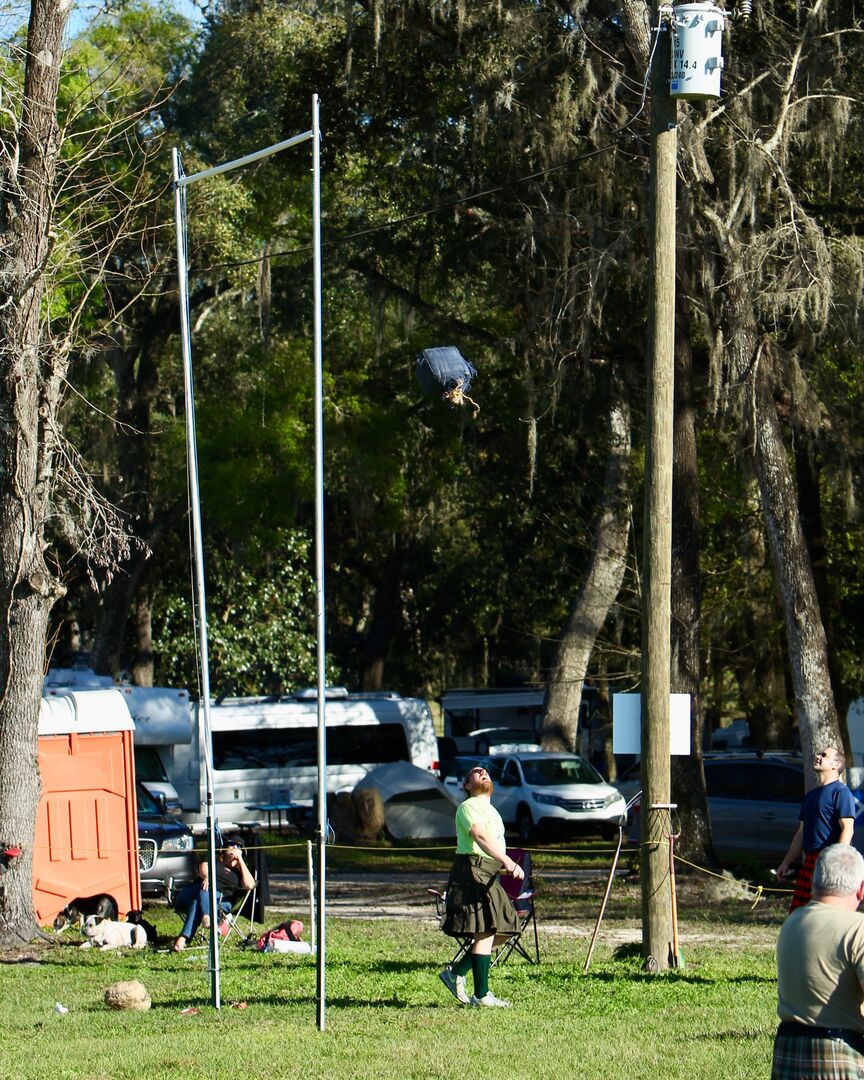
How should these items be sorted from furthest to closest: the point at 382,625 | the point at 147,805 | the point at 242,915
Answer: the point at 382,625, the point at 147,805, the point at 242,915

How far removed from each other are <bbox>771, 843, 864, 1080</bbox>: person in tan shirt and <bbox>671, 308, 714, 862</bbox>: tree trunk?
1273 cm

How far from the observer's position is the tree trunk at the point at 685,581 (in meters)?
17.5

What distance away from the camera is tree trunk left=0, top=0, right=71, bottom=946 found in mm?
12938

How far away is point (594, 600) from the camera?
85.9ft

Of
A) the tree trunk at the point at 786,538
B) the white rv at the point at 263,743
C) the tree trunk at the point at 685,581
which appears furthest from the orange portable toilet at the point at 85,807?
the white rv at the point at 263,743

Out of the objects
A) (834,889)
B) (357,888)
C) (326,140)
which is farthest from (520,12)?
(834,889)

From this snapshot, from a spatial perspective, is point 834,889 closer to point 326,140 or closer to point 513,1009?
point 513,1009

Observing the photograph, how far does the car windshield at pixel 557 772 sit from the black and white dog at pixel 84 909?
39.5ft

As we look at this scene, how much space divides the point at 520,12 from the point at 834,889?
49.4 feet

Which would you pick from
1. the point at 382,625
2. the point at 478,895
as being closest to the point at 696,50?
the point at 478,895

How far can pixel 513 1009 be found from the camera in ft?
29.9

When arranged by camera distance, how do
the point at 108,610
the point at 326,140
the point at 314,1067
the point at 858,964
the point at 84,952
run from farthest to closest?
the point at 108,610, the point at 326,140, the point at 84,952, the point at 314,1067, the point at 858,964

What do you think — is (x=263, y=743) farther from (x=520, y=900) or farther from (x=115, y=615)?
(x=520, y=900)

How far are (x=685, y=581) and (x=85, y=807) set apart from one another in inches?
305
